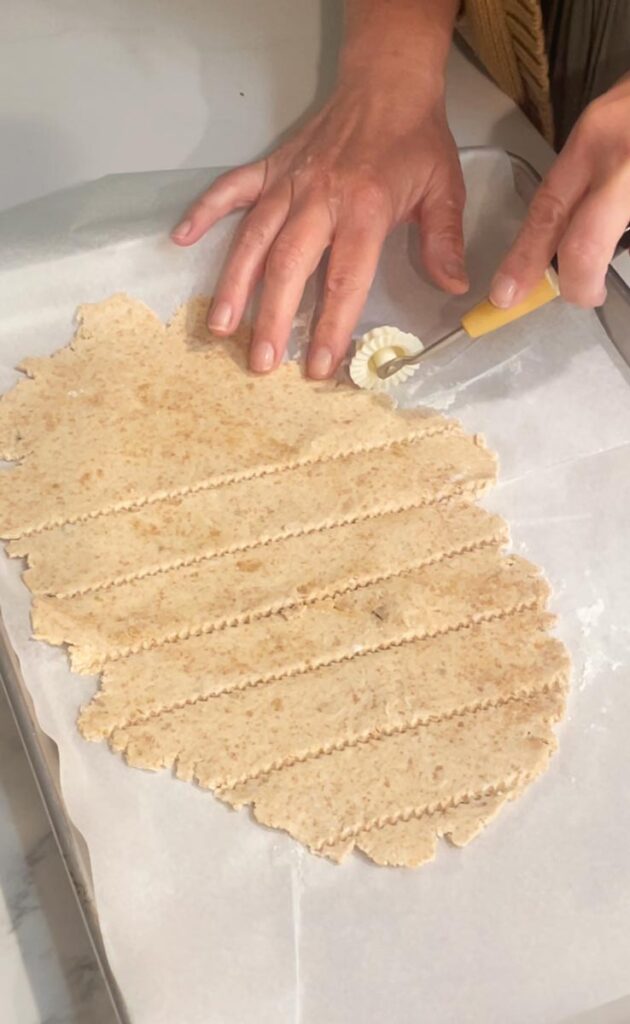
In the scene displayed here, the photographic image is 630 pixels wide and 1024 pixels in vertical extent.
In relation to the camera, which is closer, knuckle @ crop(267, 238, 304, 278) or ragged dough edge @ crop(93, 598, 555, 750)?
ragged dough edge @ crop(93, 598, 555, 750)

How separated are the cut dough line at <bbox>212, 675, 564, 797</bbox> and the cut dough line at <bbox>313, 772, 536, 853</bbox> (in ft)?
0.21

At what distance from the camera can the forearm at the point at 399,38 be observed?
4.13ft

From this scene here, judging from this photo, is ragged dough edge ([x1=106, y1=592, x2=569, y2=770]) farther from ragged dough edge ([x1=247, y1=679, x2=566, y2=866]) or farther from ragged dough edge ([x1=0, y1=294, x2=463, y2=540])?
ragged dough edge ([x1=0, y1=294, x2=463, y2=540])

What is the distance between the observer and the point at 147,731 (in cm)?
92

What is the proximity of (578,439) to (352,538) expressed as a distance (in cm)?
27

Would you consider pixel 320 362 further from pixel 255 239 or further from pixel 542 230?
pixel 542 230

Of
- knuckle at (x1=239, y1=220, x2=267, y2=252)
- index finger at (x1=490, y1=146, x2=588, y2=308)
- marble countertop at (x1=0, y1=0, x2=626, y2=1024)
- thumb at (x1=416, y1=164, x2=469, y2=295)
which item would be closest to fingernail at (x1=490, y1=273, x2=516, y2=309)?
index finger at (x1=490, y1=146, x2=588, y2=308)

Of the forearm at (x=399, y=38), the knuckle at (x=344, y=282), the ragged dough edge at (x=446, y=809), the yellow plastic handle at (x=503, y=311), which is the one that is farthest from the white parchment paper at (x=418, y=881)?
the forearm at (x=399, y=38)

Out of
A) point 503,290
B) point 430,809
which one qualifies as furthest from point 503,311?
point 430,809

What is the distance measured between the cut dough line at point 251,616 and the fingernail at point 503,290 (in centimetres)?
22

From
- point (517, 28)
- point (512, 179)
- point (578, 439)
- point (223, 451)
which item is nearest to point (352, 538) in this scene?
point (223, 451)

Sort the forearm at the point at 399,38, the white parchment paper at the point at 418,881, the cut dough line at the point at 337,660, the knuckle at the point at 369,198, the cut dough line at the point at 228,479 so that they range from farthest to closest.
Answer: the forearm at the point at 399,38 → the knuckle at the point at 369,198 → the cut dough line at the point at 228,479 → the cut dough line at the point at 337,660 → the white parchment paper at the point at 418,881

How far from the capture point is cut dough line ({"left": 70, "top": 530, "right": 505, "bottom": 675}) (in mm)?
947

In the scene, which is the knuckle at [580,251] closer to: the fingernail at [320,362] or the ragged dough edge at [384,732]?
the fingernail at [320,362]
